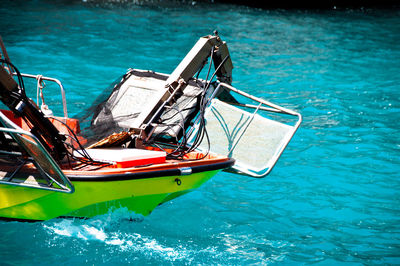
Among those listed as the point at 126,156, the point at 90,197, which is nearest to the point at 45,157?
the point at 90,197

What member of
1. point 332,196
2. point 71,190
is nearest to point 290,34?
point 332,196

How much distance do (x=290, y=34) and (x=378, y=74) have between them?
182 inches

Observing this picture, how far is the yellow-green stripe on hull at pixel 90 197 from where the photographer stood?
5.39 meters

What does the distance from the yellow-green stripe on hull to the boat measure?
11 millimetres

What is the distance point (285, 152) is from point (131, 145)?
332cm

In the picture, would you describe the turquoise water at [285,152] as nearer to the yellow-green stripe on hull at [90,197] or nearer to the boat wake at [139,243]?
the boat wake at [139,243]

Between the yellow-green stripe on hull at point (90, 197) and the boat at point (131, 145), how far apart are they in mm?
11

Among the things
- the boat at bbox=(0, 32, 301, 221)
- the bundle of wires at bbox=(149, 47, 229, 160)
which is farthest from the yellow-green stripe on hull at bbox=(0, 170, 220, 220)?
the bundle of wires at bbox=(149, 47, 229, 160)

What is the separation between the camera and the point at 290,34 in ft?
55.1

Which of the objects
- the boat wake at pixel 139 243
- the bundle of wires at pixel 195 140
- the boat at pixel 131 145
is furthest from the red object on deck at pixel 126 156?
the boat wake at pixel 139 243

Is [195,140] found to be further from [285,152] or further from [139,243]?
[285,152]

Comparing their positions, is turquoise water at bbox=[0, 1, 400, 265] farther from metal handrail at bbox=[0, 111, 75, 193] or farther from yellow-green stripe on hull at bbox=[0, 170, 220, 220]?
metal handrail at bbox=[0, 111, 75, 193]

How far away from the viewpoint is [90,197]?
548 cm

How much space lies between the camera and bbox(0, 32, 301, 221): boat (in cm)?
520
